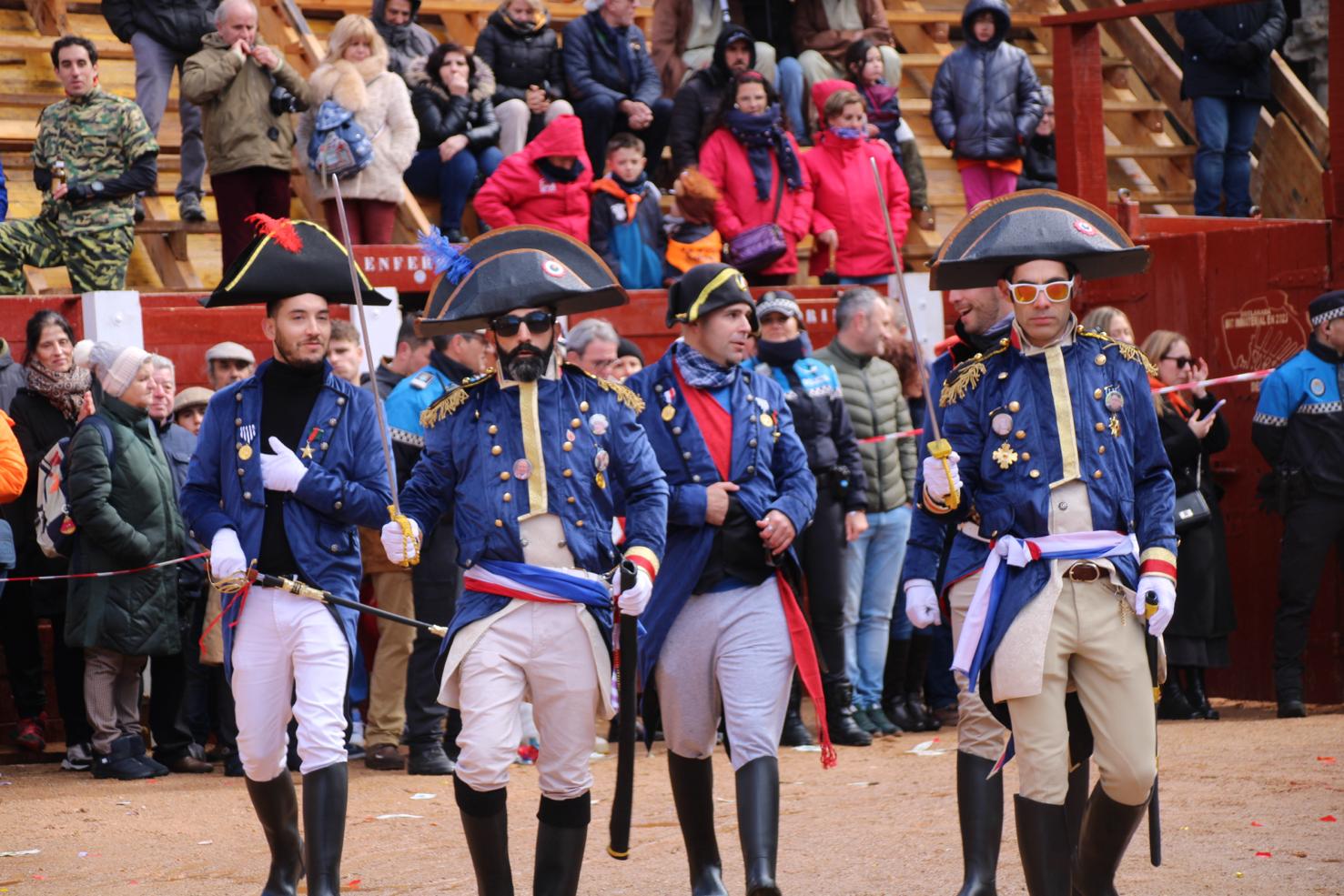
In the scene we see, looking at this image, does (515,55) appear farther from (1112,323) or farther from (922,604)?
(922,604)

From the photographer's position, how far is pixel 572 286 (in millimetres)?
5801

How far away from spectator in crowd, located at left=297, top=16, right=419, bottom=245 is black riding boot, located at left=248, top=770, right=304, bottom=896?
5.68 metres

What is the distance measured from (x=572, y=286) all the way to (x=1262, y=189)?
34.1ft

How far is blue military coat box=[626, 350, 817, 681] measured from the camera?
620 centimetres

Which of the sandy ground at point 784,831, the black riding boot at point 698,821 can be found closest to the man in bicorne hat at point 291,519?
the sandy ground at point 784,831

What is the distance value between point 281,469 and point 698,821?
172cm

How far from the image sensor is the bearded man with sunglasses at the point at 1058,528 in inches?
210

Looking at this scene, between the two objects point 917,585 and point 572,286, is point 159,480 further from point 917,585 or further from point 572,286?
point 917,585

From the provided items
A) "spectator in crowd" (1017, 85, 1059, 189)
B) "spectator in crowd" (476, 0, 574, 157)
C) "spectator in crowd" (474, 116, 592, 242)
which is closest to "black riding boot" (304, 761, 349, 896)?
"spectator in crowd" (474, 116, 592, 242)

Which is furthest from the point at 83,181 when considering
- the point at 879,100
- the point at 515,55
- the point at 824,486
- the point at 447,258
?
the point at 879,100

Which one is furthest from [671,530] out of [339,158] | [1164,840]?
[339,158]

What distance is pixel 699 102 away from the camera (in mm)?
12344

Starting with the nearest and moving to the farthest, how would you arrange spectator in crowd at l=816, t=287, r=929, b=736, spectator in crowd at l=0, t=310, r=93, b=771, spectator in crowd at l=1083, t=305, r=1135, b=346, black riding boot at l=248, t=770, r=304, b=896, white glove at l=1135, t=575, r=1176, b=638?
1. white glove at l=1135, t=575, r=1176, b=638
2. black riding boot at l=248, t=770, r=304, b=896
3. spectator in crowd at l=1083, t=305, r=1135, b=346
4. spectator in crowd at l=0, t=310, r=93, b=771
5. spectator in crowd at l=816, t=287, r=929, b=736

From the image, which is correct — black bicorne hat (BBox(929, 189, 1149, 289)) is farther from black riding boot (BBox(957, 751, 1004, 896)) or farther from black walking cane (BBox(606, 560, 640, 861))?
black riding boot (BBox(957, 751, 1004, 896))
